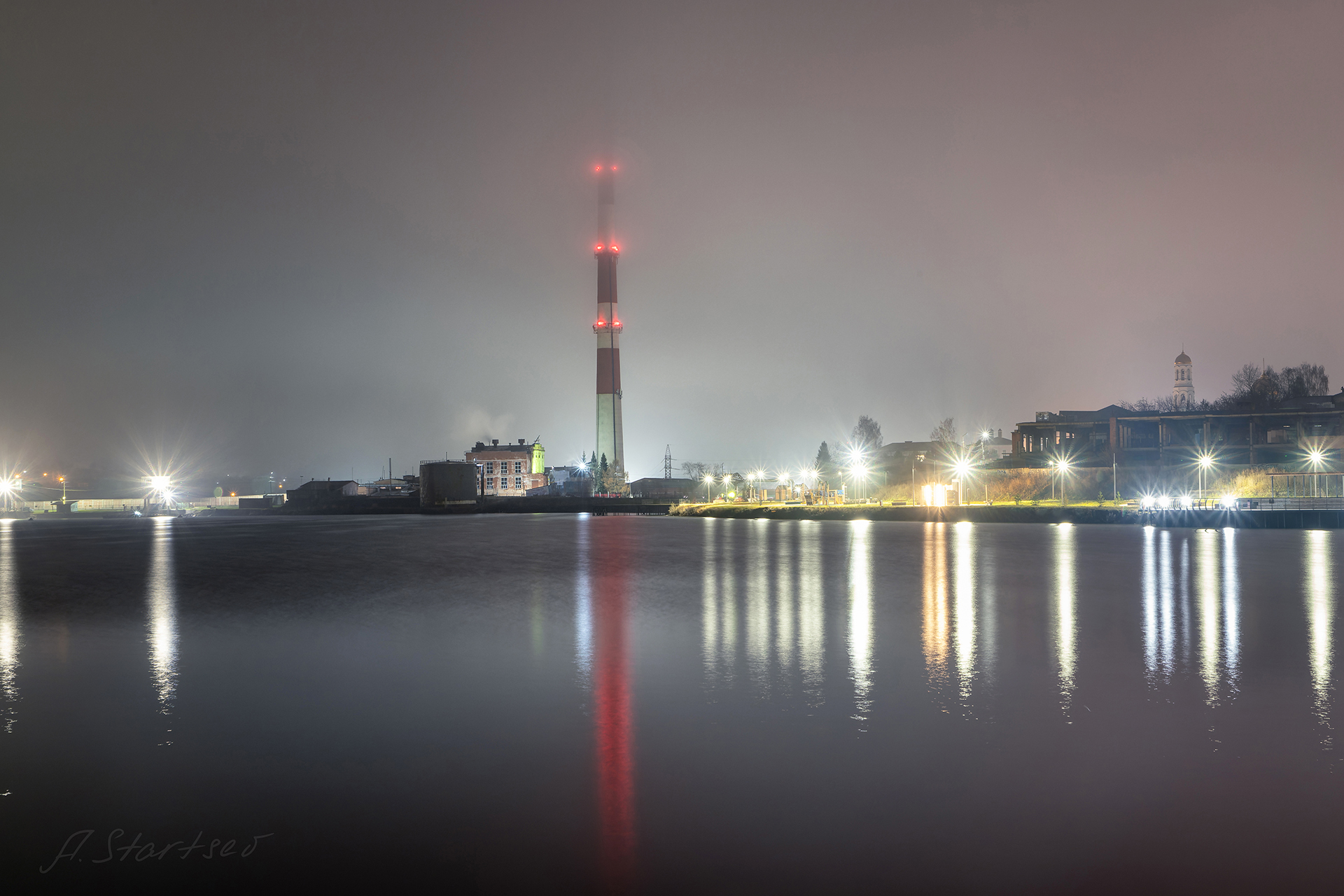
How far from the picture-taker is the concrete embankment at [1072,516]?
155 ft

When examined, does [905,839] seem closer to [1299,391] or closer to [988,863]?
[988,863]

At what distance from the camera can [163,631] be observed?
1527cm

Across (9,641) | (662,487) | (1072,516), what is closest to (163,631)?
(9,641)

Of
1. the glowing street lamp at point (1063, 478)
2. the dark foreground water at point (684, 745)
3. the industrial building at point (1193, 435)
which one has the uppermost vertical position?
the industrial building at point (1193, 435)

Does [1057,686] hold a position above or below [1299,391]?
below

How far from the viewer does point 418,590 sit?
2177 centimetres

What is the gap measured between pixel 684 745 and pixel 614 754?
71 cm

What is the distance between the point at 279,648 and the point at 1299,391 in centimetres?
10796

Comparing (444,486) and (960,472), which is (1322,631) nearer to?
(960,472)

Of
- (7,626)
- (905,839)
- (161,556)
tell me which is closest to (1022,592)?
(905,839)

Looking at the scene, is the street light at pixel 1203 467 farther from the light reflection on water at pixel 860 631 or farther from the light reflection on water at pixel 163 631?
the light reflection on water at pixel 163 631

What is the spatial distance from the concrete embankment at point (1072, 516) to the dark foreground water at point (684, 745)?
36.8m

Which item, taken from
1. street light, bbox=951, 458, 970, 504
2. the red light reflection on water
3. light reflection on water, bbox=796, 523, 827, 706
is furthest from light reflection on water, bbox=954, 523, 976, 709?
street light, bbox=951, 458, 970, 504

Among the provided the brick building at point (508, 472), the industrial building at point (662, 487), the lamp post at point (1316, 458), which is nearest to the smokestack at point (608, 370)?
the industrial building at point (662, 487)
